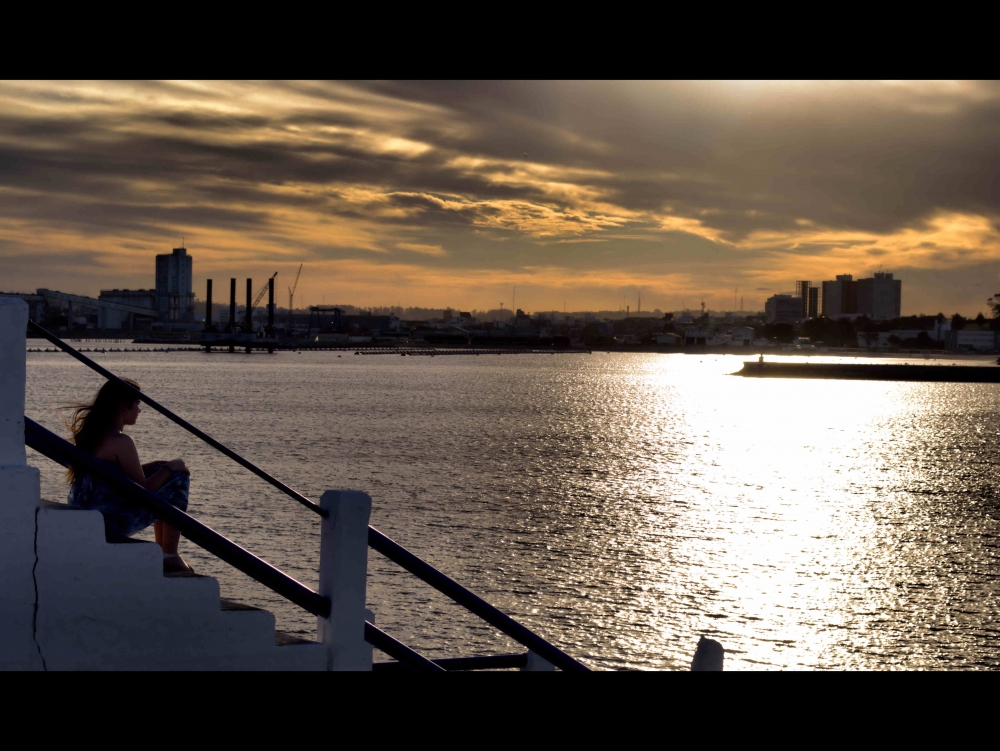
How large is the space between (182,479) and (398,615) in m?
11.0

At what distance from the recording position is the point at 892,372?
14762 cm

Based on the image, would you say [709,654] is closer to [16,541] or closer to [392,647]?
[392,647]

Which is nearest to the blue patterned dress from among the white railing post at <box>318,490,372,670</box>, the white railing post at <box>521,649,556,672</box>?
the white railing post at <box>318,490,372,670</box>

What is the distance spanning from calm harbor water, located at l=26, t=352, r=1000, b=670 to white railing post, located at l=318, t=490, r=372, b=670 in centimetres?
1001

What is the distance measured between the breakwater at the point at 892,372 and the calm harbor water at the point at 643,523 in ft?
253

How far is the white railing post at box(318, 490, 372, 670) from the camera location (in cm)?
473

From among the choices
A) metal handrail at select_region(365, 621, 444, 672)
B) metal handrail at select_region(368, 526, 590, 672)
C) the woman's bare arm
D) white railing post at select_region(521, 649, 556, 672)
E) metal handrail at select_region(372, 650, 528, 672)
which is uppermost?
the woman's bare arm

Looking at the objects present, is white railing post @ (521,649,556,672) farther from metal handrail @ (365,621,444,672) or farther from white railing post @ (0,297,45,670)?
white railing post @ (0,297,45,670)

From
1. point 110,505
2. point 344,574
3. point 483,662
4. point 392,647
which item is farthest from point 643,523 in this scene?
point 344,574

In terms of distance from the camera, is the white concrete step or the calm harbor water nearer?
the white concrete step

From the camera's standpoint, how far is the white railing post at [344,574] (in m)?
4.73

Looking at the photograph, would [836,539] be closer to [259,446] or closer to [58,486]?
[58,486]
